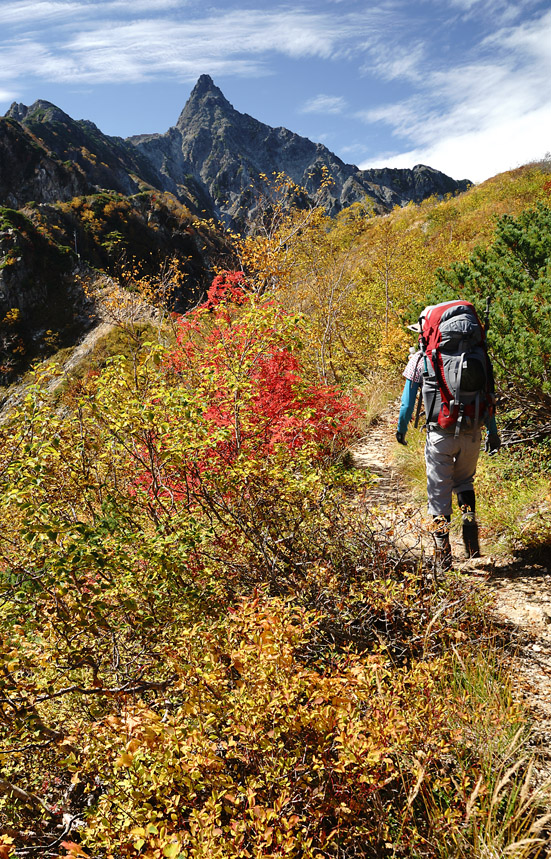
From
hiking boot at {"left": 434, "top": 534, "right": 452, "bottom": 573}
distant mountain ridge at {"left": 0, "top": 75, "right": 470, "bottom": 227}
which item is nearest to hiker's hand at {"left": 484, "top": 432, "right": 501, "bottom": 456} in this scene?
hiking boot at {"left": 434, "top": 534, "right": 452, "bottom": 573}

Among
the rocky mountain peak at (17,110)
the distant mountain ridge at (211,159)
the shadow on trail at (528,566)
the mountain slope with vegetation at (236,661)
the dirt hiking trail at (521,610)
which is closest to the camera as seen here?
the mountain slope with vegetation at (236,661)

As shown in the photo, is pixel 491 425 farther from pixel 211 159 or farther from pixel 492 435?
pixel 211 159

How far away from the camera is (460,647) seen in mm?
2502

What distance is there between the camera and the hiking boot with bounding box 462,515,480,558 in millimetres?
3514

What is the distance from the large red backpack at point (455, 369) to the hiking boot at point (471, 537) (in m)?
0.86

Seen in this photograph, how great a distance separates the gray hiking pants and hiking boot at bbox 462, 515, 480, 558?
27 centimetres

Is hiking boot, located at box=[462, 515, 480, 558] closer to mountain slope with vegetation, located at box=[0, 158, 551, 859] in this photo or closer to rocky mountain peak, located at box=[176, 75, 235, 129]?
mountain slope with vegetation, located at box=[0, 158, 551, 859]

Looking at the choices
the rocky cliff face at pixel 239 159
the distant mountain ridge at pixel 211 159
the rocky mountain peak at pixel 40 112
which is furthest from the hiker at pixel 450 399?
the rocky cliff face at pixel 239 159

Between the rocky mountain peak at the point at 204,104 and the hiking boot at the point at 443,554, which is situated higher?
the rocky mountain peak at the point at 204,104

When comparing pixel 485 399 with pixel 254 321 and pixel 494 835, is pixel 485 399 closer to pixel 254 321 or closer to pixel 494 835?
pixel 254 321

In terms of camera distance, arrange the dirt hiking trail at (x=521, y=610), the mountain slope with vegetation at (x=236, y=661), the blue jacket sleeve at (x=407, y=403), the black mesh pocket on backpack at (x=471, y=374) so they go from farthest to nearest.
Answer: the blue jacket sleeve at (x=407, y=403)
the black mesh pocket on backpack at (x=471, y=374)
the dirt hiking trail at (x=521, y=610)
the mountain slope with vegetation at (x=236, y=661)

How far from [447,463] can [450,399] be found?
0.52m

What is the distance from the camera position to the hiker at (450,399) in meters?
3.08

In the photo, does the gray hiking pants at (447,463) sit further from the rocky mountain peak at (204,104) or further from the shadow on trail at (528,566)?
the rocky mountain peak at (204,104)
